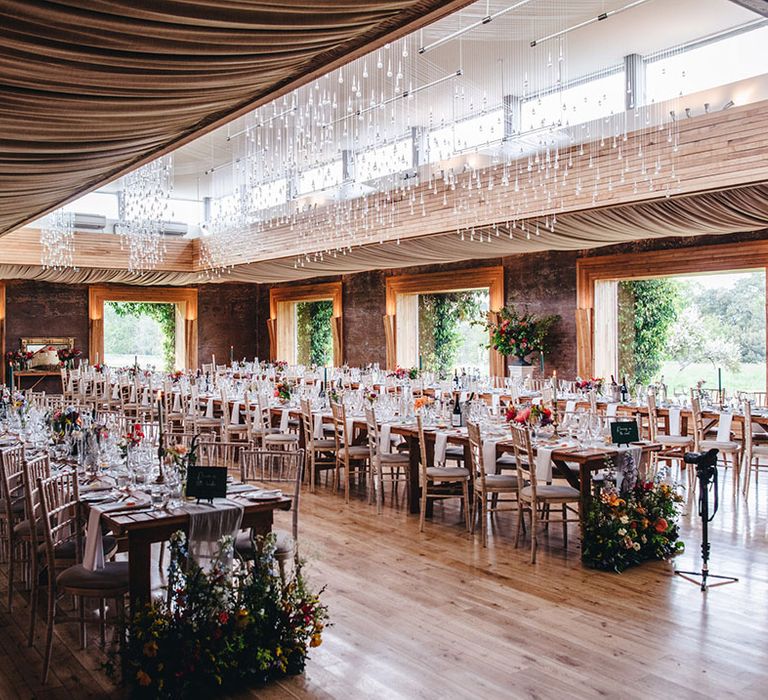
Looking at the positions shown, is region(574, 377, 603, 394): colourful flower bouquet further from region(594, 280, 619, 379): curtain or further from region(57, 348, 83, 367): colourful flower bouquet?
region(57, 348, 83, 367): colourful flower bouquet

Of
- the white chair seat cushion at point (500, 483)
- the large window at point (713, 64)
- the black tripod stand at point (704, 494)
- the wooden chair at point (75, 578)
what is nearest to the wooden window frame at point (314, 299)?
the large window at point (713, 64)

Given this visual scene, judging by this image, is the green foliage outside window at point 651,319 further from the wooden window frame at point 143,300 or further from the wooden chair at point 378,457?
the wooden window frame at point 143,300

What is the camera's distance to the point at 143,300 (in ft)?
69.9

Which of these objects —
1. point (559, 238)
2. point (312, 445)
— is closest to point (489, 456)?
point (312, 445)

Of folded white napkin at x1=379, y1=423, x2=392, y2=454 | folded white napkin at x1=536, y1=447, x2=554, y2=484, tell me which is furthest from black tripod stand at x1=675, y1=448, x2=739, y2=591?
folded white napkin at x1=379, y1=423, x2=392, y2=454

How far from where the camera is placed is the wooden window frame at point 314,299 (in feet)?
64.7

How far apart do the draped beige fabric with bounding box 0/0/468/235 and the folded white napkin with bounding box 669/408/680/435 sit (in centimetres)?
645

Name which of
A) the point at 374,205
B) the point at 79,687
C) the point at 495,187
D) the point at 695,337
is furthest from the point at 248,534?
the point at 695,337

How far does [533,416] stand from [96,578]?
3.72 meters

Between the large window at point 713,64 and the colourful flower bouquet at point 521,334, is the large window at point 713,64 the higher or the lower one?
the higher one

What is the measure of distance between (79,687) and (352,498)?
4556mm

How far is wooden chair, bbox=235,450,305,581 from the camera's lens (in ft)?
14.1

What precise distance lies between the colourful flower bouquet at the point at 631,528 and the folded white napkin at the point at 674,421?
3.44 m

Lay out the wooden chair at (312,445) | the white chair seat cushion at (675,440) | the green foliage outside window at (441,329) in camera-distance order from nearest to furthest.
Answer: the wooden chair at (312,445)
the white chair seat cushion at (675,440)
the green foliage outside window at (441,329)
